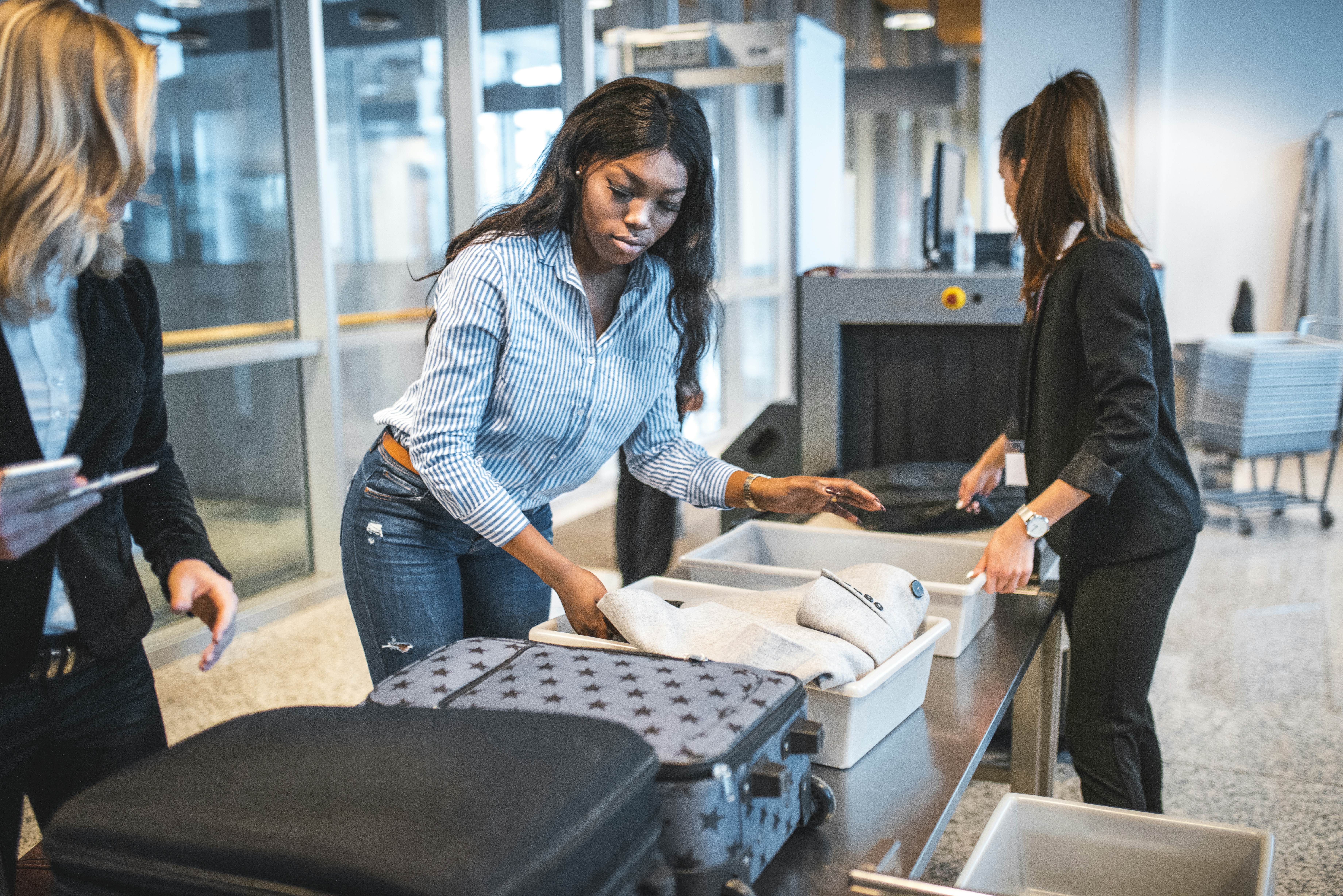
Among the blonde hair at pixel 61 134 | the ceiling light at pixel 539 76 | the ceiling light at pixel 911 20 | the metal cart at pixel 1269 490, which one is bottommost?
the metal cart at pixel 1269 490

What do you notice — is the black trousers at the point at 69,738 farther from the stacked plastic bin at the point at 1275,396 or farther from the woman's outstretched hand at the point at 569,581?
the stacked plastic bin at the point at 1275,396

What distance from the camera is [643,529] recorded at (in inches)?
121

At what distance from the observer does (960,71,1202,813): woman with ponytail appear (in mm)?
1508

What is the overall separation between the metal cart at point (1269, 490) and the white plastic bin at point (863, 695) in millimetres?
3936

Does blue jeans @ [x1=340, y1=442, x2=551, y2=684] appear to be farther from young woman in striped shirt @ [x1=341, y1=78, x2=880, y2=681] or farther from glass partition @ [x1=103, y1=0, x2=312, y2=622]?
glass partition @ [x1=103, y1=0, x2=312, y2=622]

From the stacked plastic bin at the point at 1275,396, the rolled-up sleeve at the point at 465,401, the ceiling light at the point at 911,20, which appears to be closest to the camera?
the rolled-up sleeve at the point at 465,401

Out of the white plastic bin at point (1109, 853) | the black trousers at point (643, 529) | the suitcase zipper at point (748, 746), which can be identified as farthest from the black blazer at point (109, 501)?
the black trousers at point (643, 529)

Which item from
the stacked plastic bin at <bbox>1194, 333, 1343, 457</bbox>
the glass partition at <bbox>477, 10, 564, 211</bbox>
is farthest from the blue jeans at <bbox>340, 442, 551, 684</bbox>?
the stacked plastic bin at <bbox>1194, 333, 1343, 457</bbox>

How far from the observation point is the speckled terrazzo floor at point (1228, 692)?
2.25 m

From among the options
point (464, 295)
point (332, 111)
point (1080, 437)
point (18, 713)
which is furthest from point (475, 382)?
point (332, 111)

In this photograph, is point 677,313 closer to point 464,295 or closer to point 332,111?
point 464,295

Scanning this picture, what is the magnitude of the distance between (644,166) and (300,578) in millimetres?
3012

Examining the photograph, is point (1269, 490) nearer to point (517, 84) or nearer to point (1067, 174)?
point (517, 84)

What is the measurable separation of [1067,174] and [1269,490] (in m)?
4.07
